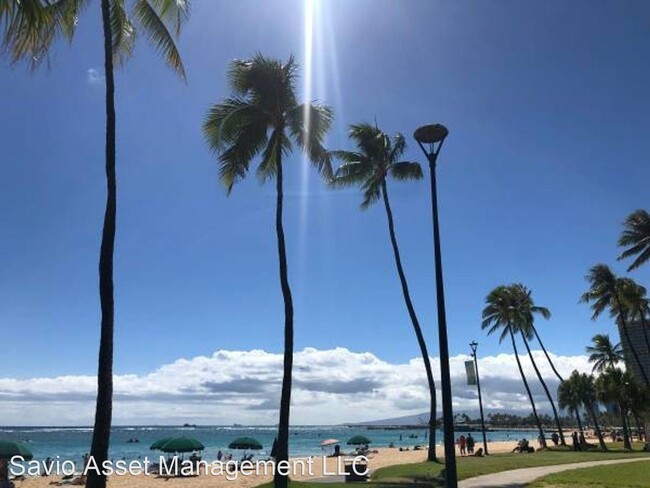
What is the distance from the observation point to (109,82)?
1262 cm

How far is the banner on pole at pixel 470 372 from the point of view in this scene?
21.8 m

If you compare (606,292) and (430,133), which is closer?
(430,133)

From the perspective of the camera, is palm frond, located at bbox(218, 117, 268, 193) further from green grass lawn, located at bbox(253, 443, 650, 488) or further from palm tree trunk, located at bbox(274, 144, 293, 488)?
green grass lawn, located at bbox(253, 443, 650, 488)

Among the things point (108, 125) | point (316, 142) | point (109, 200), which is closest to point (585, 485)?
point (316, 142)

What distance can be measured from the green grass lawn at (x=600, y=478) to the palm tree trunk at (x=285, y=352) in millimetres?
7675

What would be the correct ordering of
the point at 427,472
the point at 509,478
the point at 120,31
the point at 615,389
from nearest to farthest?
the point at 120,31
the point at 509,478
the point at 427,472
the point at 615,389

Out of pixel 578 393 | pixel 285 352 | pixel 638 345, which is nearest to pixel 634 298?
pixel 578 393

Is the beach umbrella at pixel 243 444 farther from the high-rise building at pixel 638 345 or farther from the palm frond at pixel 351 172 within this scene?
the high-rise building at pixel 638 345

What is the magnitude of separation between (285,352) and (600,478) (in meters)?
11.0

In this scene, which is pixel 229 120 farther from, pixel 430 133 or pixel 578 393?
pixel 578 393

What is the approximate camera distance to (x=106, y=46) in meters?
12.6

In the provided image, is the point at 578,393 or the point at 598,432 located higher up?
the point at 578,393

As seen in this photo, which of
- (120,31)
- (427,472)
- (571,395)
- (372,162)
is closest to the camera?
(120,31)

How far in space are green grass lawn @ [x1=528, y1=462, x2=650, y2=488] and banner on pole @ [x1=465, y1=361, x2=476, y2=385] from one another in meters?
4.63
